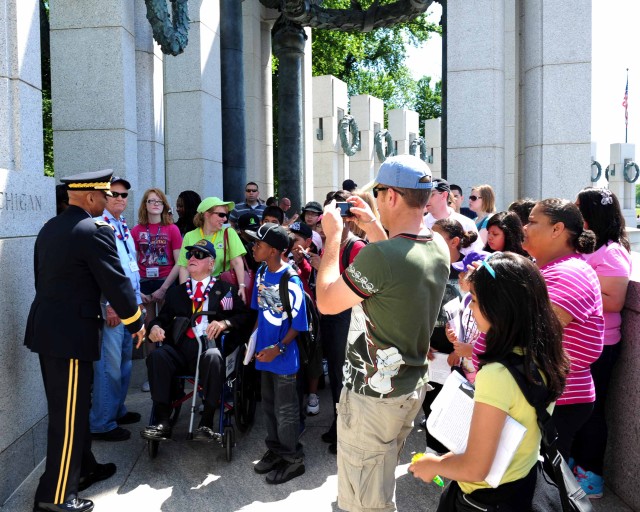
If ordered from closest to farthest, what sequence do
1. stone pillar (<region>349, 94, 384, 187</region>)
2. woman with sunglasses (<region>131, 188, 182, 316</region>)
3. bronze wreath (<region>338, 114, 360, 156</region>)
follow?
woman with sunglasses (<region>131, 188, 182, 316</region>) → bronze wreath (<region>338, 114, 360, 156</region>) → stone pillar (<region>349, 94, 384, 187</region>)

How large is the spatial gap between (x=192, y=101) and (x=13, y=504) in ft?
22.5

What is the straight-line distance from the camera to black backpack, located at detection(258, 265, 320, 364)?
184 inches

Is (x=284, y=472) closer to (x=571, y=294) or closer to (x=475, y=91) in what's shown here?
(x=571, y=294)

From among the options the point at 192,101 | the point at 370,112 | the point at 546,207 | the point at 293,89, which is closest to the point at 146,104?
the point at 192,101

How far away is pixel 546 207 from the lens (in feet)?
11.4

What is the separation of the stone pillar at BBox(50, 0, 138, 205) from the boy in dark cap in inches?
130

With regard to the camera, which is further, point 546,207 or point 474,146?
point 474,146

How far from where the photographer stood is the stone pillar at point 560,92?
28.2 feet

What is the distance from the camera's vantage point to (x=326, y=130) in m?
20.0

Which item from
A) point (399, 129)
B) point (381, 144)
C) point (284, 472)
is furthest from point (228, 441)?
point (399, 129)

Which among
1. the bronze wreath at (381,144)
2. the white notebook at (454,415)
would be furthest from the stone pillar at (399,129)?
the white notebook at (454,415)

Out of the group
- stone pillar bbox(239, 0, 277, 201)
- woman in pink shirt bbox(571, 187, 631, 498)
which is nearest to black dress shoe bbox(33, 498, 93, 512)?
woman in pink shirt bbox(571, 187, 631, 498)

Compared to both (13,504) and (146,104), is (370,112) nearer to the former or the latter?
(146,104)

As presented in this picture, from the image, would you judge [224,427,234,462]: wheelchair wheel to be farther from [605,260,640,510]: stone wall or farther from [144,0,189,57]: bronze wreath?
[144,0,189,57]: bronze wreath
